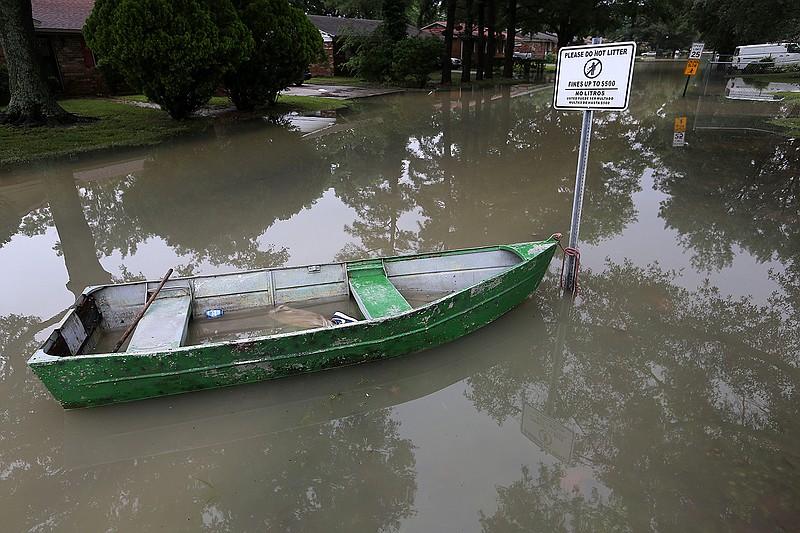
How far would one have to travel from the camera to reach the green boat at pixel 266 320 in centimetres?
420

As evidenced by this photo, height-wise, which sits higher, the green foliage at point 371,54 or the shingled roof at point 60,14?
the shingled roof at point 60,14

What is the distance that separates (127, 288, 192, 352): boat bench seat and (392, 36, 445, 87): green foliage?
83.2ft

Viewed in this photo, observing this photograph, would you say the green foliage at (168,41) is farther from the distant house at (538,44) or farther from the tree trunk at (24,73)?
the distant house at (538,44)

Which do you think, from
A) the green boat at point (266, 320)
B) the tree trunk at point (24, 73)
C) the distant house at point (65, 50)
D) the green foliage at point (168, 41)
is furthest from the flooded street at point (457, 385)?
the distant house at point (65, 50)

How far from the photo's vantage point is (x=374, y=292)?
17.9ft

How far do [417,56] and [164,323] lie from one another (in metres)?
26.2

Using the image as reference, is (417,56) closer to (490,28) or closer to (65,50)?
(490,28)

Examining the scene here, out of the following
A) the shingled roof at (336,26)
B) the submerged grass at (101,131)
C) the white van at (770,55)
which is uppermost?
the shingled roof at (336,26)

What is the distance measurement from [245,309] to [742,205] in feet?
29.5

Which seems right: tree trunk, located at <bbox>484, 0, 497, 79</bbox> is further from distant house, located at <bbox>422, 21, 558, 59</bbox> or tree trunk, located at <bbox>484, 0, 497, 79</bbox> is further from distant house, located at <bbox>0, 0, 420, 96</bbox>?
distant house, located at <bbox>0, 0, 420, 96</bbox>

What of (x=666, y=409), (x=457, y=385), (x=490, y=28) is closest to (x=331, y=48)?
(x=490, y=28)

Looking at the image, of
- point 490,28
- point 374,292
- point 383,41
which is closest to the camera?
point 374,292

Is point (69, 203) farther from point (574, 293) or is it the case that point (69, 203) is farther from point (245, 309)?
point (574, 293)

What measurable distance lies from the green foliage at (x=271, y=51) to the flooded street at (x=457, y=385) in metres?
9.43
